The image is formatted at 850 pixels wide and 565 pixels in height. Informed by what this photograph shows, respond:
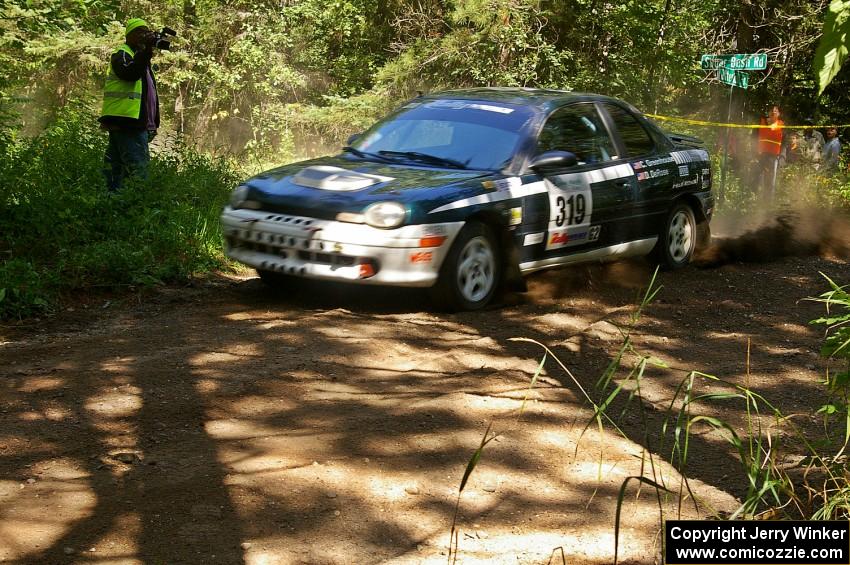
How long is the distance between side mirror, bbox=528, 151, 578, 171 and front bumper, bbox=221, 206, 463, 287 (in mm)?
984

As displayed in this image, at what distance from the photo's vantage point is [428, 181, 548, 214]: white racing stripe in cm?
780

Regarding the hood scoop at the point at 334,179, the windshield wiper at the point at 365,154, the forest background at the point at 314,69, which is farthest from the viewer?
the forest background at the point at 314,69

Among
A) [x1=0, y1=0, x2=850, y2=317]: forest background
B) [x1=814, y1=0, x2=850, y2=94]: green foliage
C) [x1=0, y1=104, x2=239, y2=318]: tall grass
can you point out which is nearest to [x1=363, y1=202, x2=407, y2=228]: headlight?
[x1=0, y1=104, x2=239, y2=318]: tall grass

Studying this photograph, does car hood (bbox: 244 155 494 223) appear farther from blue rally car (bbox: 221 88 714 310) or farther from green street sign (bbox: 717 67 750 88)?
green street sign (bbox: 717 67 750 88)

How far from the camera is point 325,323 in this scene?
7.44 m

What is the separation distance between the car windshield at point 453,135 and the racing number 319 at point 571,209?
59 centimetres

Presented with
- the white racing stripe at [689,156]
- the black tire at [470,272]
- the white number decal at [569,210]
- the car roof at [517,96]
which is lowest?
the black tire at [470,272]

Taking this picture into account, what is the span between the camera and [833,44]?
2.77 m

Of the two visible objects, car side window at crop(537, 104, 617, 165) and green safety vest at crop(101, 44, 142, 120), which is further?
green safety vest at crop(101, 44, 142, 120)

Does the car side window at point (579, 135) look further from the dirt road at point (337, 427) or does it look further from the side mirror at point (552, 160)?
the dirt road at point (337, 427)

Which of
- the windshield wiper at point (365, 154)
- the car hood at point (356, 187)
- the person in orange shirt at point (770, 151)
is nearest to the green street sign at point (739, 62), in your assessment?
the person in orange shirt at point (770, 151)

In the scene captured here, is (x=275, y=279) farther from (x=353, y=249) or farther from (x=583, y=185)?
(x=583, y=185)

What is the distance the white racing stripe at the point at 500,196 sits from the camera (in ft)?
25.6

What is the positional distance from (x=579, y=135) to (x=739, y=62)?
759 cm
